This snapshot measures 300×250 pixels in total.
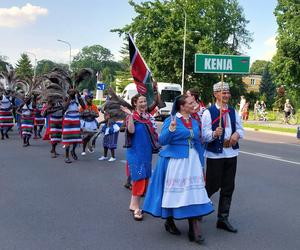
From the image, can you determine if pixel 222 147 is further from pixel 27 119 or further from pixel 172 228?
pixel 27 119

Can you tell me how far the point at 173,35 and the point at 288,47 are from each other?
384 inches

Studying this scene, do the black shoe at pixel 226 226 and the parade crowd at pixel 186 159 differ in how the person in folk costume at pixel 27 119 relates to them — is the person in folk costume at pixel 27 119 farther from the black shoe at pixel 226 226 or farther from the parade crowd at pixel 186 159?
the black shoe at pixel 226 226

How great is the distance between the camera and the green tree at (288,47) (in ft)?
112

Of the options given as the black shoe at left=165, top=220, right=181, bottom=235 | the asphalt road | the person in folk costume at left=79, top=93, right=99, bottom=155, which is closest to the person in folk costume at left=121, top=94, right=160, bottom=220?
the asphalt road

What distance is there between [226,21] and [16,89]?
3661 centimetres

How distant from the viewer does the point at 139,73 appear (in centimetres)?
611

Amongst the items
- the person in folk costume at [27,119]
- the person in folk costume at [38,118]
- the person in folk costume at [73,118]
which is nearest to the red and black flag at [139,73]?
the person in folk costume at [73,118]

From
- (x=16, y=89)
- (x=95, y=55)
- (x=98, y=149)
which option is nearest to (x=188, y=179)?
(x=98, y=149)

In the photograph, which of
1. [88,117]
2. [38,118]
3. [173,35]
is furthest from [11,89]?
[173,35]

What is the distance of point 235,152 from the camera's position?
5.35 metres

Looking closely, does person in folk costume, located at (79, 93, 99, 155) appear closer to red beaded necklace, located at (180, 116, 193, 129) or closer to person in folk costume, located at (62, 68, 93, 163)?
person in folk costume, located at (62, 68, 93, 163)

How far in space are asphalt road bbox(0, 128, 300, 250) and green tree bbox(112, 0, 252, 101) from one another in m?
28.6

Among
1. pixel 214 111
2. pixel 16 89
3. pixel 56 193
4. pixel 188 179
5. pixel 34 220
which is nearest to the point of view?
pixel 188 179

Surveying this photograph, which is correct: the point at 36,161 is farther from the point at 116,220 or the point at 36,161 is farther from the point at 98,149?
the point at 116,220
